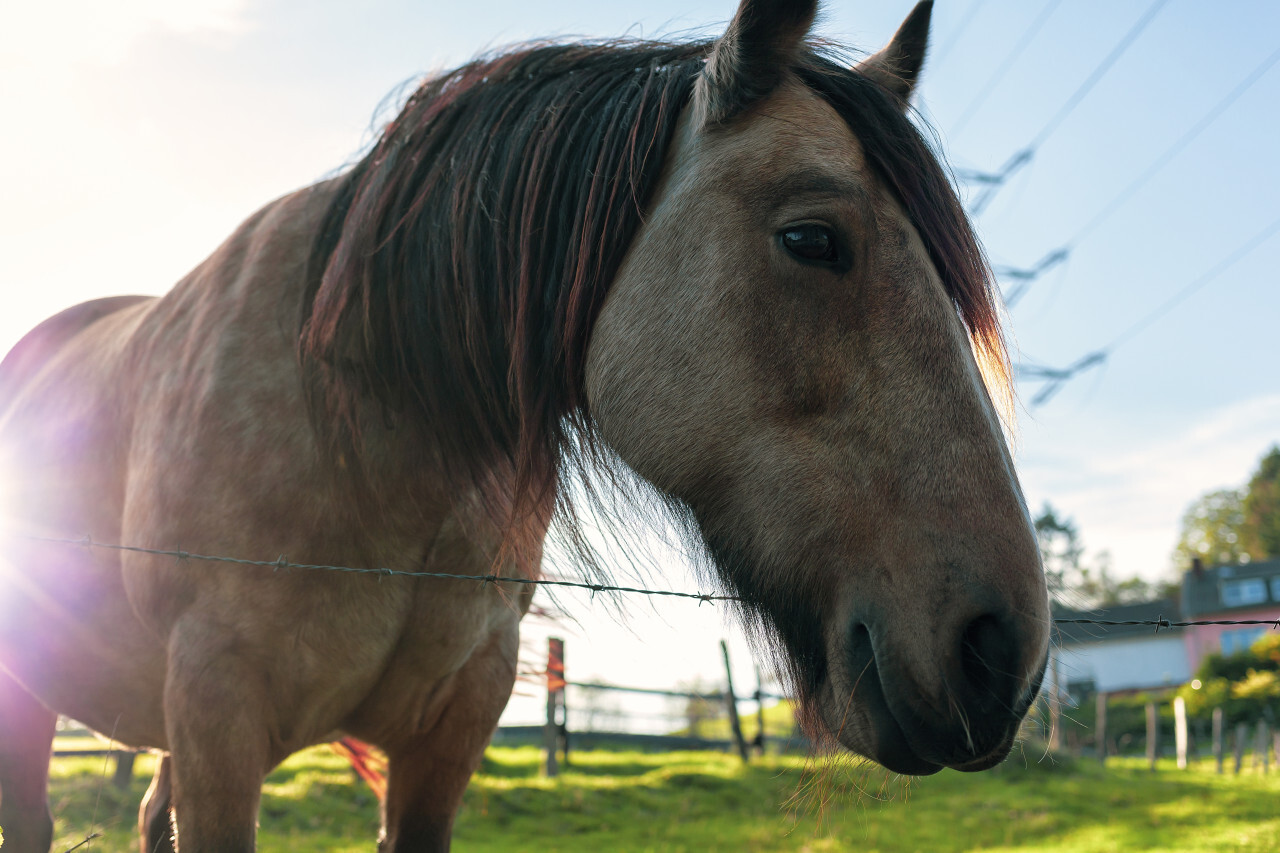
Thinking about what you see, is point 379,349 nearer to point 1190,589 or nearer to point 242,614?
point 242,614

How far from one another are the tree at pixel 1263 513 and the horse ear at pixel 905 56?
2823 inches

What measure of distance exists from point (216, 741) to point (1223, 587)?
184ft

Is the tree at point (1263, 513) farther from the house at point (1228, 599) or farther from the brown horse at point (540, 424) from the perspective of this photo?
the brown horse at point (540, 424)

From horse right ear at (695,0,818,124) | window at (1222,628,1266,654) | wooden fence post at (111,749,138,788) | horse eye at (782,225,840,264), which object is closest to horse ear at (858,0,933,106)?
horse right ear at (695,0,818,124)

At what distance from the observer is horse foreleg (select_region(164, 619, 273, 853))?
6.74 feet

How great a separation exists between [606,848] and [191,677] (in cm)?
589

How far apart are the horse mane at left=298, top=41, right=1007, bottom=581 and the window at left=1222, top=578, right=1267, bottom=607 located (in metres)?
54.5

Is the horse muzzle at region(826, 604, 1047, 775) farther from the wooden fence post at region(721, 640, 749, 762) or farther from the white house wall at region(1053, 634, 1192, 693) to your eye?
the white house wall at region(1053, 634, 1192, 693)

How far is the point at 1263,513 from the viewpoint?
63.4 meters

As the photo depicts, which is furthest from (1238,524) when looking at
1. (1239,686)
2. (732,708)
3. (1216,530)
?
(732,708)

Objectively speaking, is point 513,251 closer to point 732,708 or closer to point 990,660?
point 990,660

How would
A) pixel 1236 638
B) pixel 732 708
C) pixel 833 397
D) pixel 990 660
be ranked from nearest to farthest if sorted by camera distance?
pixel 990 660
pixel 833 397
pixel 732 708
pixel 1236 638

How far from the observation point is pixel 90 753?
405 inches

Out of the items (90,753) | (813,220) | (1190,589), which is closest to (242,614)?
(813,220)
